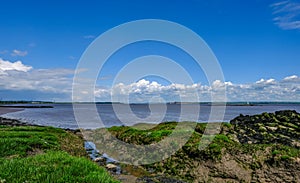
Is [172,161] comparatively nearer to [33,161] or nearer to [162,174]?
[162,174]

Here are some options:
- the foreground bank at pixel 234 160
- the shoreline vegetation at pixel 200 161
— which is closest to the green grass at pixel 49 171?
the shoreline vegetation at pixel 200 161

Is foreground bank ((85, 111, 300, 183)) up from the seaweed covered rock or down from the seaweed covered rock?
down

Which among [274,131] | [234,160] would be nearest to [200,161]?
[234,160]

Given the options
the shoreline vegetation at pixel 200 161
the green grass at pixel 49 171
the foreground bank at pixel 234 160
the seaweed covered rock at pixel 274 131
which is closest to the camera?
the green grass at pixel 49 171

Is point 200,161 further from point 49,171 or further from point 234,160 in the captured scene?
point 49,171

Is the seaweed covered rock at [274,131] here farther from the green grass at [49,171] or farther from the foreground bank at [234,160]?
the green grass at [49,171]

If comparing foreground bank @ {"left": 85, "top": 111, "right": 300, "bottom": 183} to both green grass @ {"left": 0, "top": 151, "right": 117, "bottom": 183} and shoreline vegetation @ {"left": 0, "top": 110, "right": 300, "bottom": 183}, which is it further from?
green grass @ {"left": 0, "top": 151, "right": 117, "bottom": 183}

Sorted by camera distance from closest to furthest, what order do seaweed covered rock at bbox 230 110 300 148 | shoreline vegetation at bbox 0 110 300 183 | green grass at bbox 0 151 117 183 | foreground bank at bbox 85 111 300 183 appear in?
green grass at bbox 0 151 117 183
shoreline vegetation at bbox 0 110 300 183
foreground bank at bbox 85 111 300 183
seaweed covered rock at bbox 230 110 300 148

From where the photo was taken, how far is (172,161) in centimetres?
1848

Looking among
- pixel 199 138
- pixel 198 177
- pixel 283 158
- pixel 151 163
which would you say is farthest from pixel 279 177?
pixel 151 163

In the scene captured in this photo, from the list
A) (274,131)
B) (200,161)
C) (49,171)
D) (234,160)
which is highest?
(274,131)

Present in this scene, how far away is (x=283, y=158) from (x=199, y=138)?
6.11m

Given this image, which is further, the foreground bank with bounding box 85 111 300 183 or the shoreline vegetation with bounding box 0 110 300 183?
the foreground bank with bounding box 85 111 300 183

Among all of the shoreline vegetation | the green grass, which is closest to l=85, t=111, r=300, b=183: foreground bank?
the shoreline vegetation
